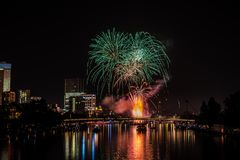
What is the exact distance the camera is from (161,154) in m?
48.5

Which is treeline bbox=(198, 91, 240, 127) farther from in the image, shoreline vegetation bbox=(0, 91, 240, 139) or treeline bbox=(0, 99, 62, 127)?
treeline bbox=(0, 99, 62, 127)

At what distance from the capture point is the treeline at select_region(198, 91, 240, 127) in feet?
272

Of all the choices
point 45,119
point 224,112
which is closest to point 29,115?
point 45,119

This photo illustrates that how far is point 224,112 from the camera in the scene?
102 m

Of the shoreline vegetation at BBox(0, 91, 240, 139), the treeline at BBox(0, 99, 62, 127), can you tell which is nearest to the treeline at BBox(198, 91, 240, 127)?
the shoreline vegetation at BBox(0, 91, 240, 139)

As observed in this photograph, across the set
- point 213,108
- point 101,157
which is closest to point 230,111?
point 213,108

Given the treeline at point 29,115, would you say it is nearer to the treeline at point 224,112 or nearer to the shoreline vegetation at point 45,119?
the shoreline vegetation at point 45,119

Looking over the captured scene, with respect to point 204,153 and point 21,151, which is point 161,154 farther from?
point 21,151

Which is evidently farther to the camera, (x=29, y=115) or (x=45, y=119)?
(x=45, y=119)

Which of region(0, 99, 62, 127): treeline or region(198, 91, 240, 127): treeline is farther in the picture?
region(0, 99, 62, 127): treeline

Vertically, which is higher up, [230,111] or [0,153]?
[230,111]

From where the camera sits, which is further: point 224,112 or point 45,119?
point 45,119

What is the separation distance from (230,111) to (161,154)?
4276 centimetres

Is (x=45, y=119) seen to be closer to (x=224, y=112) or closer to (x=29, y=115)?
(x=29, y=115)
